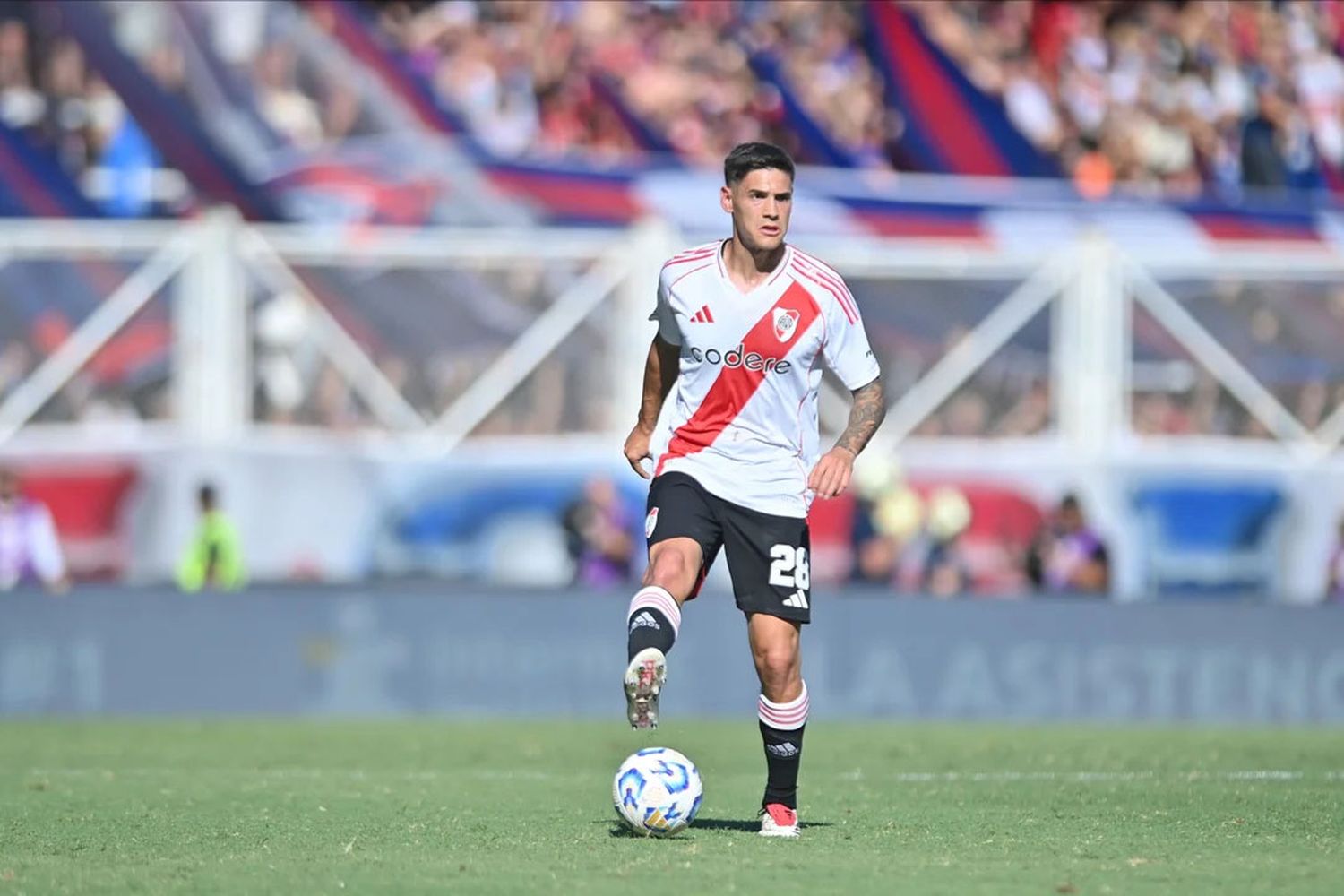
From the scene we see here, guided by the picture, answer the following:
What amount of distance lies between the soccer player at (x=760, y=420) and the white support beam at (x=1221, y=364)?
11.7m

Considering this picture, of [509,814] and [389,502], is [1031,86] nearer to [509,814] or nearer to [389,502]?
[389,502]

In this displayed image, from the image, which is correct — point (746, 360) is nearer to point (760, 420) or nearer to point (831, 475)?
point (760, 420)

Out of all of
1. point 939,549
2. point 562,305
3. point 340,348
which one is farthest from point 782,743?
point 939,549

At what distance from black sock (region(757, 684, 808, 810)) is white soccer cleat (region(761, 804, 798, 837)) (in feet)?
Answer: 0.08

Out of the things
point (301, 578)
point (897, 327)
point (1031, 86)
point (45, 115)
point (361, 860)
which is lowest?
point (361, 860)

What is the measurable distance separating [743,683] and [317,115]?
6.20m

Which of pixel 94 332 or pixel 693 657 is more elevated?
pixel 94 332

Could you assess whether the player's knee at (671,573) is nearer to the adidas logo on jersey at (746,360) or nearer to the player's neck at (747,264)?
the adidas logo on jersey at (746,360)

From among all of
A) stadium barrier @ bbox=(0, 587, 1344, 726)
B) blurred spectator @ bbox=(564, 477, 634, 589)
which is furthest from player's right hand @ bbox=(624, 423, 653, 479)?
blurred spectator @ bbox=(564, 477, 634, 589)

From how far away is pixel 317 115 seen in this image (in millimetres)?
20328

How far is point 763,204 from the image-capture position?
8.52m

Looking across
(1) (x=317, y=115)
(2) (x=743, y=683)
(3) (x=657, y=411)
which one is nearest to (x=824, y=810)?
(3) (x=657, y=411)

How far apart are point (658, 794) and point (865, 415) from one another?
1536mm

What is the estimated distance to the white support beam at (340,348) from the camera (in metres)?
18.9
